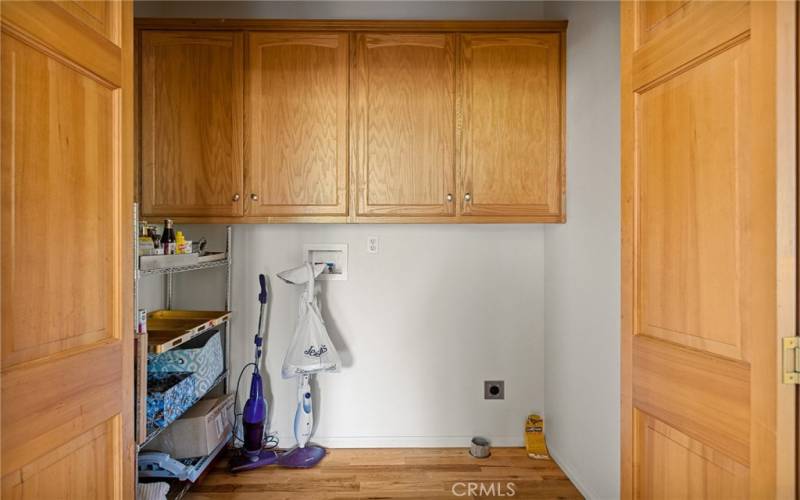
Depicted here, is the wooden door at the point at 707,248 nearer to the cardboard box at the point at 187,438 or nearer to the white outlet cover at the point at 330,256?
the white outlet cover at the point at 330,256

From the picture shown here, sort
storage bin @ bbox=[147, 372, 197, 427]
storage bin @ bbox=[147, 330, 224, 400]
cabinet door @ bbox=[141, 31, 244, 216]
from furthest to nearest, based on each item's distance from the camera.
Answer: cabinet door @ bbox=[141, 31, 244, 216] → storage bin @ bbox=[147, 330, 224, 400] → storage bin @ bbox=[147, 372, 197, 427]

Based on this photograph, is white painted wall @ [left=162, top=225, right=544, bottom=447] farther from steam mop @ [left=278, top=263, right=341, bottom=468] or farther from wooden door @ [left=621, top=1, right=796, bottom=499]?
wooden door @ [left=621, top=1, right=796, bottom=499]

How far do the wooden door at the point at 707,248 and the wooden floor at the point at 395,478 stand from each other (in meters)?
1.08

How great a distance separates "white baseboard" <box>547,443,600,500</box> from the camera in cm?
202

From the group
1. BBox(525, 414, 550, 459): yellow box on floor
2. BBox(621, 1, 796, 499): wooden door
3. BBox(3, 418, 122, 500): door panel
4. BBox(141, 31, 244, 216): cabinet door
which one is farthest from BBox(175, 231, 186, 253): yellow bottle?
BBox(525, 414, 550, 459): yellow box on floor

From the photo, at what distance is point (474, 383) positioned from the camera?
2.57 meters

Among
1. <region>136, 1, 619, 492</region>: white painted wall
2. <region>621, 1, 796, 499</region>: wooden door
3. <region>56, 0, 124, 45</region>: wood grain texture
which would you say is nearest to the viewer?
<region>621, 1, 796, 499</region>: wooden door

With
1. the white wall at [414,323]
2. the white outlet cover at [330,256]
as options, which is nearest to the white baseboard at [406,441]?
the white wall at [414,323]

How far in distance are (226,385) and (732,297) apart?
240cm

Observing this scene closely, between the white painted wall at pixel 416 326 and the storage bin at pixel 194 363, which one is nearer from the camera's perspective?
the storage bin at pixel 194 363

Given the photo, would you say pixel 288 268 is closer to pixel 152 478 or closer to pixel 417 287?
pixel 417 287

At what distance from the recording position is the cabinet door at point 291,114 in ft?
7.21

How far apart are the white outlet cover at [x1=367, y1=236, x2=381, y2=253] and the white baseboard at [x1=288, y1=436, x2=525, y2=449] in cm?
108

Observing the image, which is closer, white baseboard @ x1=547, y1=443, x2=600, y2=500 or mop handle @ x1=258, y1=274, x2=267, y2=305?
white baseboard @ x1=547, y1=443, x2=600, y2=500
